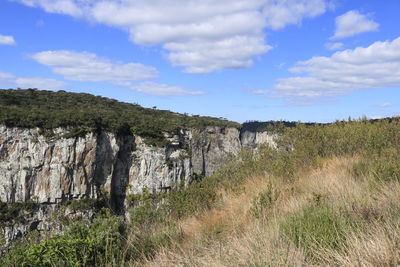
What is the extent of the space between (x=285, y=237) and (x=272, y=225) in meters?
0.43

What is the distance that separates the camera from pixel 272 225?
378 cm

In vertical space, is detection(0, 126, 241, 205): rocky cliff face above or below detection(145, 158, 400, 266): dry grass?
below

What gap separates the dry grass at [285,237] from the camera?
2.66 meters

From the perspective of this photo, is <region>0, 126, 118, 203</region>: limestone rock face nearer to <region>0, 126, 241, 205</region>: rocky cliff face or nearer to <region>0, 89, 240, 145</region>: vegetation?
<region>0, 126, 241, 205</region>: rocky cliff face

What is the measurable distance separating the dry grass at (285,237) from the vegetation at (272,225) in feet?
0.04

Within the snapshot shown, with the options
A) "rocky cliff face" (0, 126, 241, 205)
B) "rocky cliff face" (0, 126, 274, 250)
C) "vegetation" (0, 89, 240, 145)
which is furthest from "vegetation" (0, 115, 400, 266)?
"vegetation" (0, 89, 240, 145)

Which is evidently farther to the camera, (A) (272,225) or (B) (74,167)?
(B) (74,167)

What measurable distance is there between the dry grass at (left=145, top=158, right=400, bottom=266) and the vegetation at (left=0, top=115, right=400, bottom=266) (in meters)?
0.01

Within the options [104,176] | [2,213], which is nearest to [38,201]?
[2,213]

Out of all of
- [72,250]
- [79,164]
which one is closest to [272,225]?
[72,250]

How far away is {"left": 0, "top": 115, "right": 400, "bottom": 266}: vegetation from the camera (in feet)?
9.46

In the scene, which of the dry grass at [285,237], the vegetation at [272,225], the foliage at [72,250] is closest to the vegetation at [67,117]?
the vegetation at [272,225]

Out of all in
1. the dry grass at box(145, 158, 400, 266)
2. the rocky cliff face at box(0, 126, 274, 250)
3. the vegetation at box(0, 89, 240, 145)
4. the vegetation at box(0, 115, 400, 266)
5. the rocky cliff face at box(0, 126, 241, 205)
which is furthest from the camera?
the vegetation at box(0, 89, 240, 145)

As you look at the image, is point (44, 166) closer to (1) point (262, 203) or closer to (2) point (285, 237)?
(1) point (262, 203)
